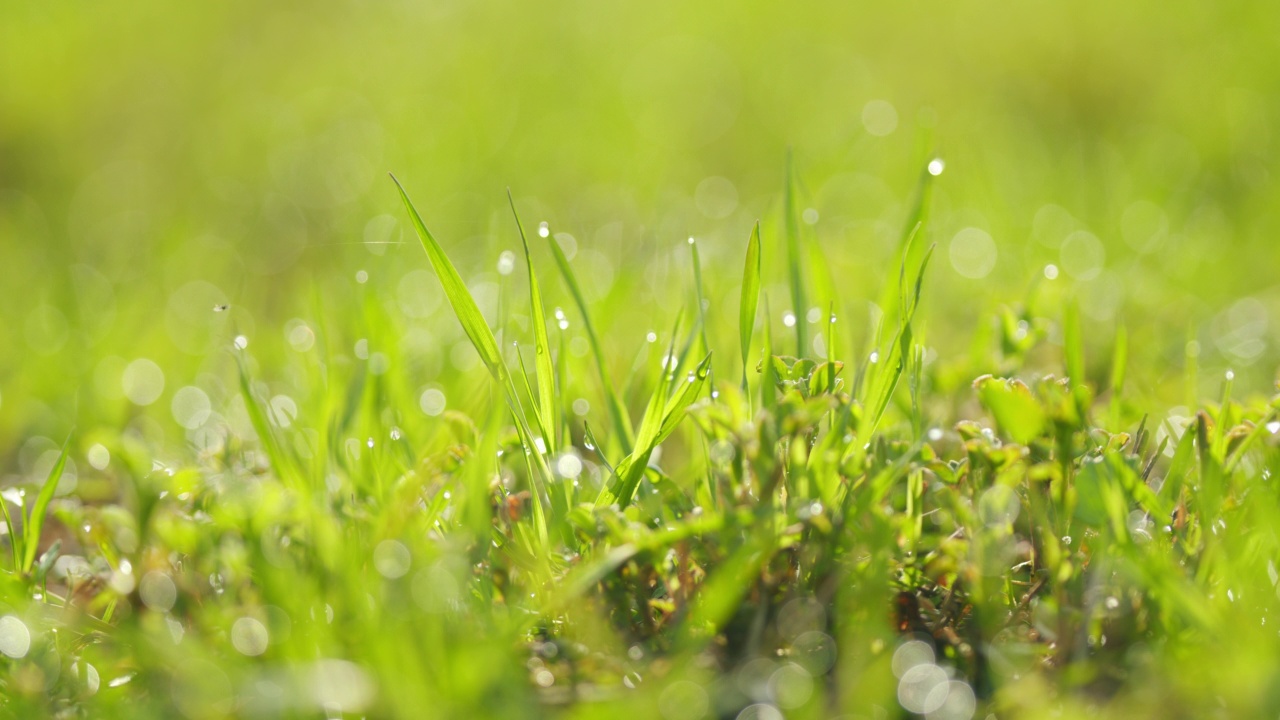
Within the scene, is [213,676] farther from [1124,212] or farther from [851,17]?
[851,17]

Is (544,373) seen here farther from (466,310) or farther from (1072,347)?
(1072,347)

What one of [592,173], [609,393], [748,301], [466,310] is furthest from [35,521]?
[592,173]

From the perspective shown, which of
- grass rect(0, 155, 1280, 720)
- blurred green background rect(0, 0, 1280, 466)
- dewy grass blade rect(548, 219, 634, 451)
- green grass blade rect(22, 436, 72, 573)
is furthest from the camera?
blurred green background rect(0, 0, 1280, 466)

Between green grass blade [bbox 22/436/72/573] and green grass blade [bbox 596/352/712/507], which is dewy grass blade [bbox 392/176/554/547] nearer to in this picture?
green grass blade [bbox 596/352/712/507]

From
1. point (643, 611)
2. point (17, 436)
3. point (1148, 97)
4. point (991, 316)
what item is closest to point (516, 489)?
point (643, 611)

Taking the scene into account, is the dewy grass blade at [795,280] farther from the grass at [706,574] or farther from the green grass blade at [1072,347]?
the green grass blade at [1072,347]

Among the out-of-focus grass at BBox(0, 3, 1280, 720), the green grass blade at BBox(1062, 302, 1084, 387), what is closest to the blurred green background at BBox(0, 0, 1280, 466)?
the out-of-focus grass at BBox(0, 3, 1280, 720)

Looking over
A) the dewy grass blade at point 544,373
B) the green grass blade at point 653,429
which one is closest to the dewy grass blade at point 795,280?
the green grass blade at point 653,429
